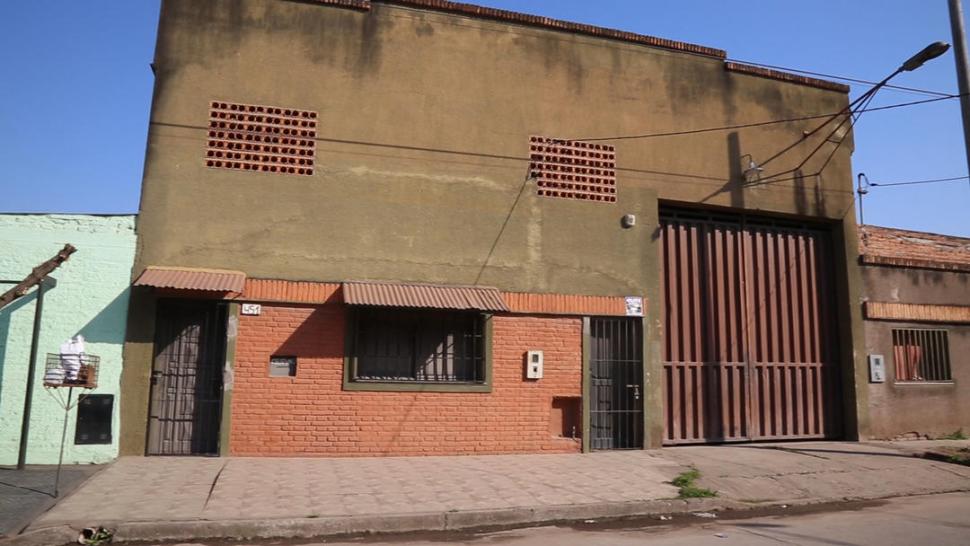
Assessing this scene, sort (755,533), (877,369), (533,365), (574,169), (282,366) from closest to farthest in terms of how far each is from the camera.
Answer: (755,533)
(282,366)
(533,365)
(574,169)
(877,369)

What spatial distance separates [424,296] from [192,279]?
10.4 feet

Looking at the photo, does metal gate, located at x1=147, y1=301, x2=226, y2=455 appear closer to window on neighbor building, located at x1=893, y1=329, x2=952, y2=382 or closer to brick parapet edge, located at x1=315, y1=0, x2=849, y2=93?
brick parapet edge, located at x1=315, y1=0, x2=849, y2=93

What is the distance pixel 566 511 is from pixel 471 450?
10.3ft

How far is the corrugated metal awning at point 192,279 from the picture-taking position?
9.23 meters

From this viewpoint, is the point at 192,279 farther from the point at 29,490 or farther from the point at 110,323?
the point at 29,490

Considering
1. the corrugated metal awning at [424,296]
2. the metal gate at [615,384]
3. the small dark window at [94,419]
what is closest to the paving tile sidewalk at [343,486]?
the small dark window at [94,419]

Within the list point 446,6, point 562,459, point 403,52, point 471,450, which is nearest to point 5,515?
point 471,450

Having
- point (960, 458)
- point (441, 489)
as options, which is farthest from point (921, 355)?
point (441, 489)

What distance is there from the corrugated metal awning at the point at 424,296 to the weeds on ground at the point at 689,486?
132 inches

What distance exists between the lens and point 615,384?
38.3ft

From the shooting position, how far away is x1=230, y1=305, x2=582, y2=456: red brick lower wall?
989cm

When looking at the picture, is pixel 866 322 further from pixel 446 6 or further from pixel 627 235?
pixel 446 6

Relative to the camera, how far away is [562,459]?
10.6 m

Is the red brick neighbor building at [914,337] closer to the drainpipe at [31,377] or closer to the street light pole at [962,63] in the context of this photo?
the street light pole at [962,63]
